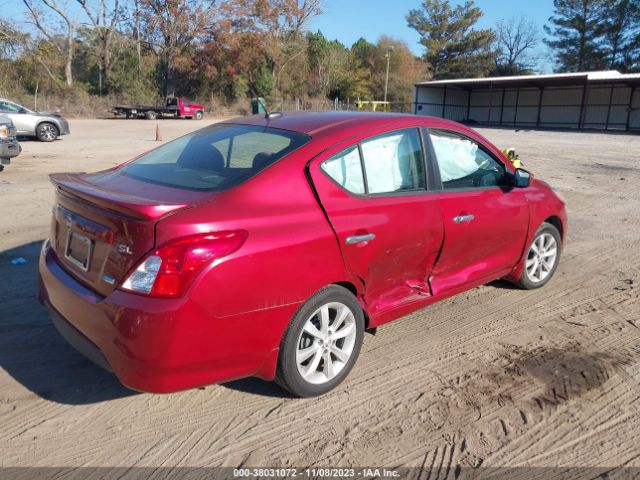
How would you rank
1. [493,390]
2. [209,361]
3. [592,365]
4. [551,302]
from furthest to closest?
1. [551,302]
2. [592,365]
3. [493,390]
4. [209,361]

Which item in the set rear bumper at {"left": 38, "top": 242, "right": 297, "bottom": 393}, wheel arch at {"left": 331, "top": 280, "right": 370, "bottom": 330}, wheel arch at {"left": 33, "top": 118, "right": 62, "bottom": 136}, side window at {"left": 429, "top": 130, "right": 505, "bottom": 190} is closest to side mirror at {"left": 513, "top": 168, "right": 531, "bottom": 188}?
side window at {"left": 429, "top": 130, "right": 505, "bottom": 190}

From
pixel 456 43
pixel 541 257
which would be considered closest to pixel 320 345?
pixel 541 257

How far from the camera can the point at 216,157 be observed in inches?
136

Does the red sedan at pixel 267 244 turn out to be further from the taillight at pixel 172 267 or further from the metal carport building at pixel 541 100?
the metal carport building at pixel 541 100

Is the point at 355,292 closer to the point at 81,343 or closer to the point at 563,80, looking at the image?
the point at 81,343

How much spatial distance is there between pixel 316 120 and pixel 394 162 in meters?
0.61

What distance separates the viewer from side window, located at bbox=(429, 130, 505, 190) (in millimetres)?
3881

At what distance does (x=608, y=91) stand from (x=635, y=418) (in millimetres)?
47330

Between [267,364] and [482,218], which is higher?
[482,218]

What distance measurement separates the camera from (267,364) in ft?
9.43

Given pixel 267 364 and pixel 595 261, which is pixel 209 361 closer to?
pixel 267 364

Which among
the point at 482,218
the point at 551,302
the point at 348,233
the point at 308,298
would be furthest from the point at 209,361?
the point at 551,302

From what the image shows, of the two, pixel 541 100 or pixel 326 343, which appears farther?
pixel 541 100

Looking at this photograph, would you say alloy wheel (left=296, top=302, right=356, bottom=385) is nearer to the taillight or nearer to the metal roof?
the taillight
